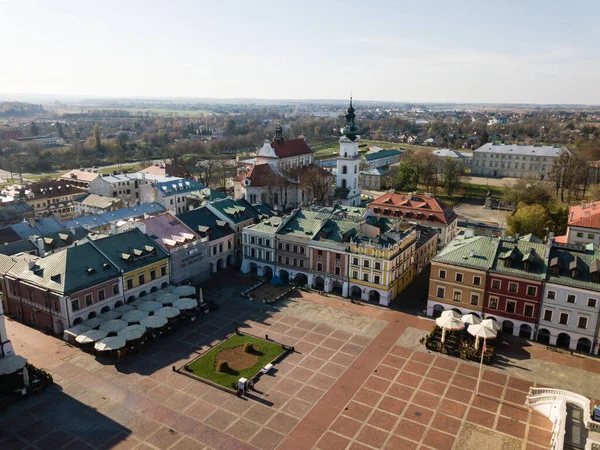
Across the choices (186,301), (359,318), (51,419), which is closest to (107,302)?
(186,301)

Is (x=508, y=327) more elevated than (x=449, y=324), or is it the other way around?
(x=449, y=324)

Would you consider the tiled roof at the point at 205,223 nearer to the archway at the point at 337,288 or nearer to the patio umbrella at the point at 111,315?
the archway at the point at 337,288

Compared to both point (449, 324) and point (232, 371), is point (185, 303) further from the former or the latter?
point (449, 324)

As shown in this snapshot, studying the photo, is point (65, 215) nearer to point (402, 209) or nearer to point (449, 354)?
point (402, 209)

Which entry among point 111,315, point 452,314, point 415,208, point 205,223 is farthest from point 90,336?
point 415,208

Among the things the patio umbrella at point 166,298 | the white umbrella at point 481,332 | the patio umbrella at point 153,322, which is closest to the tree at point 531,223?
the white umbrella at point 481,332

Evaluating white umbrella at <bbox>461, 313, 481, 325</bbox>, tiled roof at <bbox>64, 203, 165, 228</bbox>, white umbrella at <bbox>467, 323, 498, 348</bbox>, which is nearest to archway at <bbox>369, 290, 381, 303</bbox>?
white umbrella at <bbox>461, 313, 481, 325</bbox>
